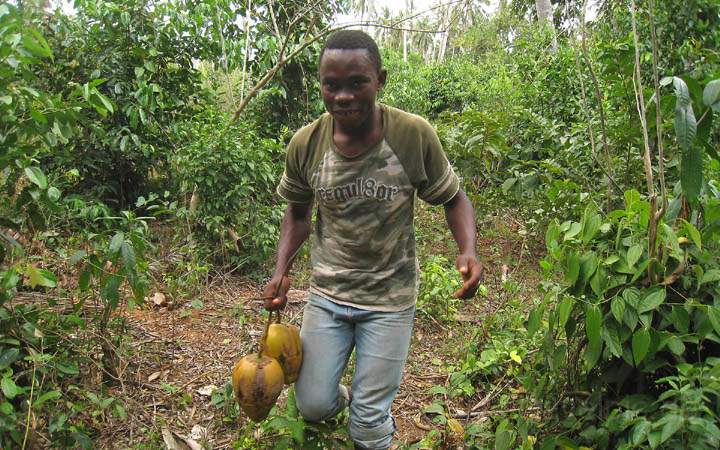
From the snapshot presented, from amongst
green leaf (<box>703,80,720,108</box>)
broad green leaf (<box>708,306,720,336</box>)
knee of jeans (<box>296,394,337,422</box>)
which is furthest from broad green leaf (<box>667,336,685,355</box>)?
knee of jeans (<box>296,394,337,422</box>)

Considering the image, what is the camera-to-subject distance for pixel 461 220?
2.29m

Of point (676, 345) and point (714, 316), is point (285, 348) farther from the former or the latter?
point (714, 316)

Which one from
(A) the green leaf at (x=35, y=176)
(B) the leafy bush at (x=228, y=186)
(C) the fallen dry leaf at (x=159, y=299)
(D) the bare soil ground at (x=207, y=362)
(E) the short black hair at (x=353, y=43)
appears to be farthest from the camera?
(B) the leafy bush at (x=228, y=186)

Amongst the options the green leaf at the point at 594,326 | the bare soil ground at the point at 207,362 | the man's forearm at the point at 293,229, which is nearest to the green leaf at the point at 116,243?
the man's forearm at the point at 293,229

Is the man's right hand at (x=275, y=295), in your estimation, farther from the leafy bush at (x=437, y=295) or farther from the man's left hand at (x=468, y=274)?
the leafy bush at (x=437, y=295)

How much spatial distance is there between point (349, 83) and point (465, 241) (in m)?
0.75

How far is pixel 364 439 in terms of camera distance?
7.34 ft

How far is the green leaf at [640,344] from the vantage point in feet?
6.28

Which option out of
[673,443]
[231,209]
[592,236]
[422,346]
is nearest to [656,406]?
[673,443]

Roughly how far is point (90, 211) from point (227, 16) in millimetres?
2761

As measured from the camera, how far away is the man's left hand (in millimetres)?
1988

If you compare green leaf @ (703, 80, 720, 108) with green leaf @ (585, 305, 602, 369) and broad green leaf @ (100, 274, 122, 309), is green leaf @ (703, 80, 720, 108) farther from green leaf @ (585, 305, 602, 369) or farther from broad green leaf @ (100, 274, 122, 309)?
broad green leaf @ (100, 274, 122, 309)

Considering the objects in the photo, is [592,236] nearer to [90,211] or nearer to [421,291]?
[421,291]

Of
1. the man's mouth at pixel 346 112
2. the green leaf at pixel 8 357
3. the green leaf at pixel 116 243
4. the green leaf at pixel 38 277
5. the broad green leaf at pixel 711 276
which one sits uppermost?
the man's mouth at pixel 346 112
